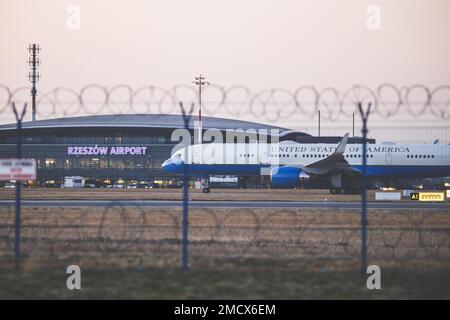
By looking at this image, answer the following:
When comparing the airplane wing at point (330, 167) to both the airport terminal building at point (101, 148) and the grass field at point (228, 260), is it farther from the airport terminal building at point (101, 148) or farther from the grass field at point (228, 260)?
the airport terminal building at point (101, 148)

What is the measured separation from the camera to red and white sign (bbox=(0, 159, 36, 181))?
15141 mm

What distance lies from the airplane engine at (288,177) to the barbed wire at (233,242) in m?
22.8

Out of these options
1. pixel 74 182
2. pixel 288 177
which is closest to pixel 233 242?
pixel 288 177

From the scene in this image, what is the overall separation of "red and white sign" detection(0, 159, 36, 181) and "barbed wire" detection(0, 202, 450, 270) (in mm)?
2213

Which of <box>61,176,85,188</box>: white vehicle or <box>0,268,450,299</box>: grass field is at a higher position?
<box>61,176,85,188</box>: white vehicle

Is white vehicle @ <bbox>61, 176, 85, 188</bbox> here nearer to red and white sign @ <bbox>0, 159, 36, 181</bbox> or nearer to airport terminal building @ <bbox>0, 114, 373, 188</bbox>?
airport terminal building @ <bbox>0, 114, 373, 188</bbox>

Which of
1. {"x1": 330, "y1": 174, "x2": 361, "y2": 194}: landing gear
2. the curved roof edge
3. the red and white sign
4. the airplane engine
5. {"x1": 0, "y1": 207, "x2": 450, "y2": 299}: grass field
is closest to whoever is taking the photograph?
→ {"x1": 0, "y1": 207, "x2": 450, "y2": 299}: grass field

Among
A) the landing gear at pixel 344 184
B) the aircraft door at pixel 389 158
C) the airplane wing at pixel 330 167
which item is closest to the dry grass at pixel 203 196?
the landing gear at pixel 344 184

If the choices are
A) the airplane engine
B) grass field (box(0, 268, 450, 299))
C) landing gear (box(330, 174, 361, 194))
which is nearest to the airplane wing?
landing gear (box(330, 174, 361, 194))

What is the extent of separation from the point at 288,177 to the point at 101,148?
57.1 metres

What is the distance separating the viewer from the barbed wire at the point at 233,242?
16.7m
